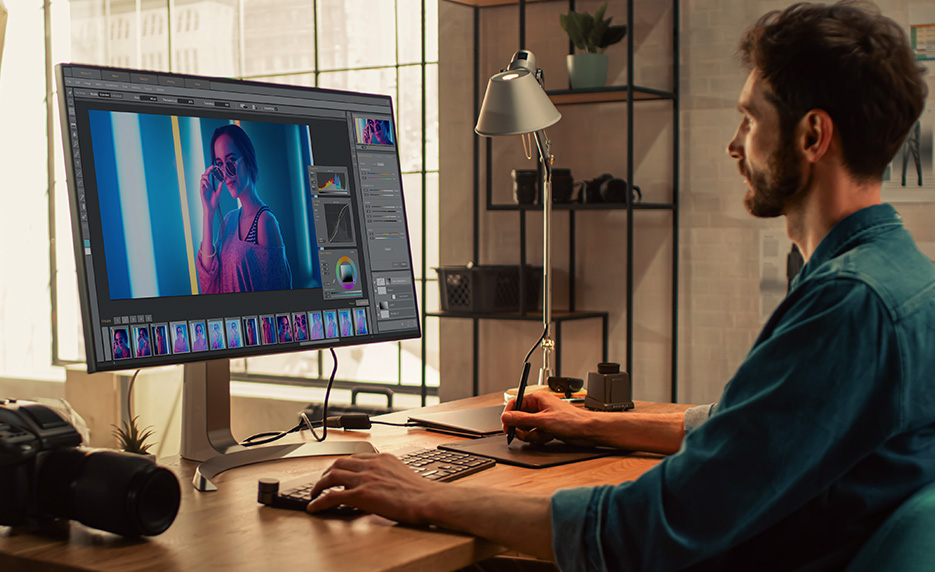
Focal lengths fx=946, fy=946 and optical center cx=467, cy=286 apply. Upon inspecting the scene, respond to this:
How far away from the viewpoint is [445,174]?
421 cm

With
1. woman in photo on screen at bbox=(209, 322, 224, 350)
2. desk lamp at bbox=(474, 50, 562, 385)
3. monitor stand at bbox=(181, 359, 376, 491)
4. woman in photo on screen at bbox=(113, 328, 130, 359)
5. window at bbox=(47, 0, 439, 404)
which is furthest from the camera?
window at bbox=(47, 0, 439, 404)

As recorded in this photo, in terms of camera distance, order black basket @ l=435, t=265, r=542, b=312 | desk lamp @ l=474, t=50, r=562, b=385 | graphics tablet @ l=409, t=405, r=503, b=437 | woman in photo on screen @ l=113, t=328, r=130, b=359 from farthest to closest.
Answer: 1. black basket @ l=435, t=265, r=542, b=312
2. desk lamp @ l=474, t=50, r=562, b=385
3. graphics tablet @ l=409, t=405, r=503, b=437
4. woman in photo on screen @ l=113, t=328, r=130, b=359

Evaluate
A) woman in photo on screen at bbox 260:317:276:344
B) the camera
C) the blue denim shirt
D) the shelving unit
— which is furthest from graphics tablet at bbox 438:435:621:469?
the shelving unit

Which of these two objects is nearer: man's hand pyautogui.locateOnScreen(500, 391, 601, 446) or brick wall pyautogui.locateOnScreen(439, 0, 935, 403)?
man's hand pyautogui.locateOnScreen(500, 391, 601, 446)

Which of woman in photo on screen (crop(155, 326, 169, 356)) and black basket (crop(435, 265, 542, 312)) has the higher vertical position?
woman in photo on screen (crop(155, 326, 169, 356))

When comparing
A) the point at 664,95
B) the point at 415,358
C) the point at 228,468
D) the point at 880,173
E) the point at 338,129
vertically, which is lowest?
the point at 415,358

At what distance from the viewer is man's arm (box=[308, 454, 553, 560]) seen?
3.71 feet

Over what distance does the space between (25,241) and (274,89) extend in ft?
17.2

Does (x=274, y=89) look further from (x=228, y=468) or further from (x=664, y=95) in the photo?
(x=664, y=95)

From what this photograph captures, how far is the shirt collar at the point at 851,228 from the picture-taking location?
1148 millimetres

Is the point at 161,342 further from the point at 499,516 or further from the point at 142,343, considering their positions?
the point at 499,516

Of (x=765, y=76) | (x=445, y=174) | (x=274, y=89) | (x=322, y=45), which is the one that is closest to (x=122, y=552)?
(x=274, y=89)

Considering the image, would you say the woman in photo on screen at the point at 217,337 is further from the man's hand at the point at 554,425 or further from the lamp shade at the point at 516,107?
the lamp shade at the point at 516,107

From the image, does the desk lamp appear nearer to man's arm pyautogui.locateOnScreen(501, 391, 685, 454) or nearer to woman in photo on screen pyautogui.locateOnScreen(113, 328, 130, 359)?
man's arm pyautogui.locateOnScreen(501, 391, 685, 454)
